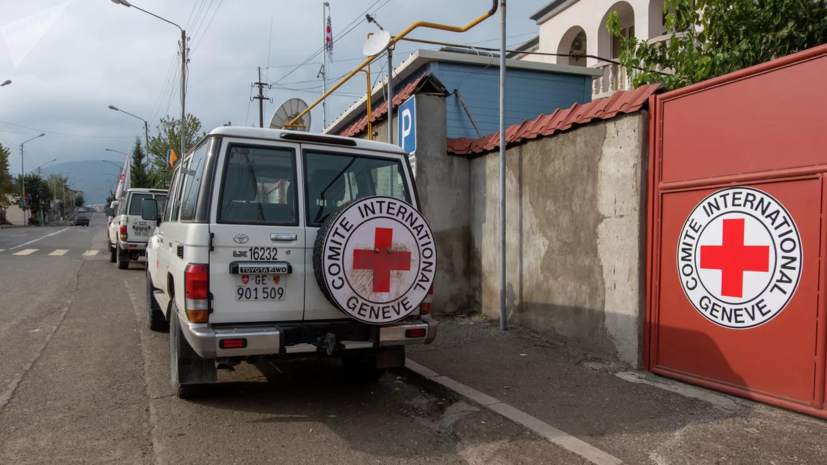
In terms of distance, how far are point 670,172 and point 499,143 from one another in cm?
271

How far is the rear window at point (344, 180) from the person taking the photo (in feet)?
14.1

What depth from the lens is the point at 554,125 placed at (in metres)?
6.33

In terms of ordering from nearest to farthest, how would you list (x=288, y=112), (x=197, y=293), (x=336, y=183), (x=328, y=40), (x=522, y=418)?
(x=197, y=293), (x=522, y=418), (x=336, y=183), (x=288, y=112), (x=328, y=40)

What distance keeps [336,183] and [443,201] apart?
3833 mm

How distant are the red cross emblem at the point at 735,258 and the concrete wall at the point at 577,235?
29.2 inches

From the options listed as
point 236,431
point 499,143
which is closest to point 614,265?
point 499,143

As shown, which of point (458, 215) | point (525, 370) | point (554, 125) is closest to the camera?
point (525, 370)

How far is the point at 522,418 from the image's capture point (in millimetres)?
4121

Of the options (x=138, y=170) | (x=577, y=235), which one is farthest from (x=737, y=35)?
(x=138, y=170)

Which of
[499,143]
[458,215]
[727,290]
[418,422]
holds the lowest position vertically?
[418,422]

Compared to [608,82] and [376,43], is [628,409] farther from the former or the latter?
[608,82]

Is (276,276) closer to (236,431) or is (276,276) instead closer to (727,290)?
(236,431)

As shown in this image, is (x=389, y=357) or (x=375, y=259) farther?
(x=389, y=357)

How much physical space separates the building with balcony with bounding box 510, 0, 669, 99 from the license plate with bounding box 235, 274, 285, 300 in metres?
10.7
